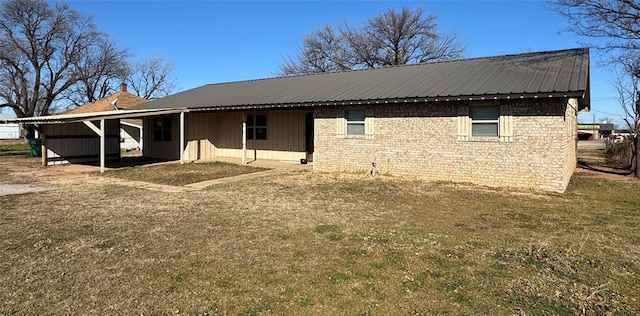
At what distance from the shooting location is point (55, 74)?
38.0 metres

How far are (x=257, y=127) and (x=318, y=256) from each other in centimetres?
1360

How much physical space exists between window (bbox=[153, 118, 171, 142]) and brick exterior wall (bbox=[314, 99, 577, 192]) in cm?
884

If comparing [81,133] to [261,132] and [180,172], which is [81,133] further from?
[261,132]

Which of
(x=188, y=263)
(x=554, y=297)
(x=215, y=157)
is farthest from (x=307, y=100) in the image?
(x=554, y=297)

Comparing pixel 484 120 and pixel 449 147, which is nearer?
pixel 484 120

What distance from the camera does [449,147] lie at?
1127 cm

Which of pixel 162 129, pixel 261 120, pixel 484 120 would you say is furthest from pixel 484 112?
pixel 162 129

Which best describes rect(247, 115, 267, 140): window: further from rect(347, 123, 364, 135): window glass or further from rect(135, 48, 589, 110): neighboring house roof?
rect(347, 123, 364, 135): window glass

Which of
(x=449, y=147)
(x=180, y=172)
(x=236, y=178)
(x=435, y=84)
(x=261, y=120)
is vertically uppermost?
(x=435, y=84)

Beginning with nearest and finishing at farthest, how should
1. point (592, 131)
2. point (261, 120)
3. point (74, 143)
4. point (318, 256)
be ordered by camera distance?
point (318, 256) < point (74, 143) < point (261, 120) < point (592, 131)

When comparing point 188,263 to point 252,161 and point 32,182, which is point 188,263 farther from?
point 252,161

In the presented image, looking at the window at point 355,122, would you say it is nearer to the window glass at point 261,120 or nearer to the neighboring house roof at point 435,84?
the neighboring house roof at point 435,84

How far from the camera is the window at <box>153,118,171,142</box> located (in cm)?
1936

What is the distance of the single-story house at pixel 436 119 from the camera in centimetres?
1003
